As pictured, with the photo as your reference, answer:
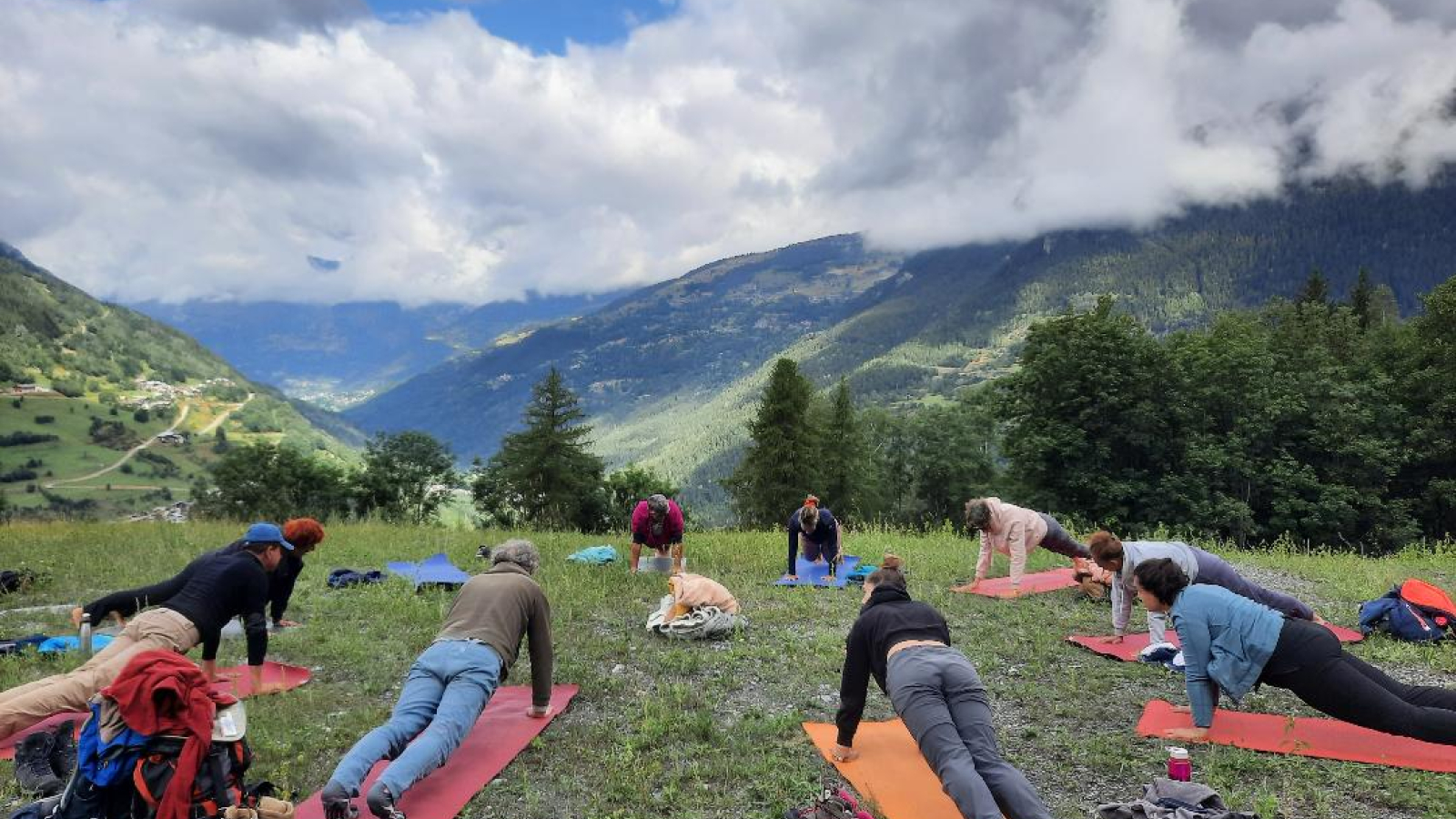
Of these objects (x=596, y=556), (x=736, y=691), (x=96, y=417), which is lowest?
(x=736, y=691)

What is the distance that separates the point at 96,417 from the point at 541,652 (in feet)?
604

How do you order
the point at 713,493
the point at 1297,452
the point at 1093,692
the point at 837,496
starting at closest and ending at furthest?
the point at 1093,692 < the point at 1297,452 < the point at 837,496 < the point at 713,493

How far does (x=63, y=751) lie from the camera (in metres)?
6.01

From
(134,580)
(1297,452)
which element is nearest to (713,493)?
(1297,452)

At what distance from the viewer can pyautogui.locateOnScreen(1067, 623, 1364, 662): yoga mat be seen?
8.80m

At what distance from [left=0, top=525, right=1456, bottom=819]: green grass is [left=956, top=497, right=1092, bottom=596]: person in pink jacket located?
68 cm

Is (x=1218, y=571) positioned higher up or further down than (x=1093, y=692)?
higher up

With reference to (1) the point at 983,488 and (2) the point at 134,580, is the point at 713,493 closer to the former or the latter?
(1) the point at 983,488

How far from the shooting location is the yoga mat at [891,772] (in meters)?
5.50

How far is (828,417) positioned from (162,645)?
51.6m

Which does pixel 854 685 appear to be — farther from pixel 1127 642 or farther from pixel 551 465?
pixel 551 465

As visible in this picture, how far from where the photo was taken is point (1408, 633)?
351 inches

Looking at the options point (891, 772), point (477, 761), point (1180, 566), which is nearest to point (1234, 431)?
point (1180, 566)

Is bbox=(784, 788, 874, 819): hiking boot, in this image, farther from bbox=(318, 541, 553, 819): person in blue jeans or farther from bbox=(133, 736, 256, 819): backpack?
bbox=(133, 736, 256, 819): backpack
